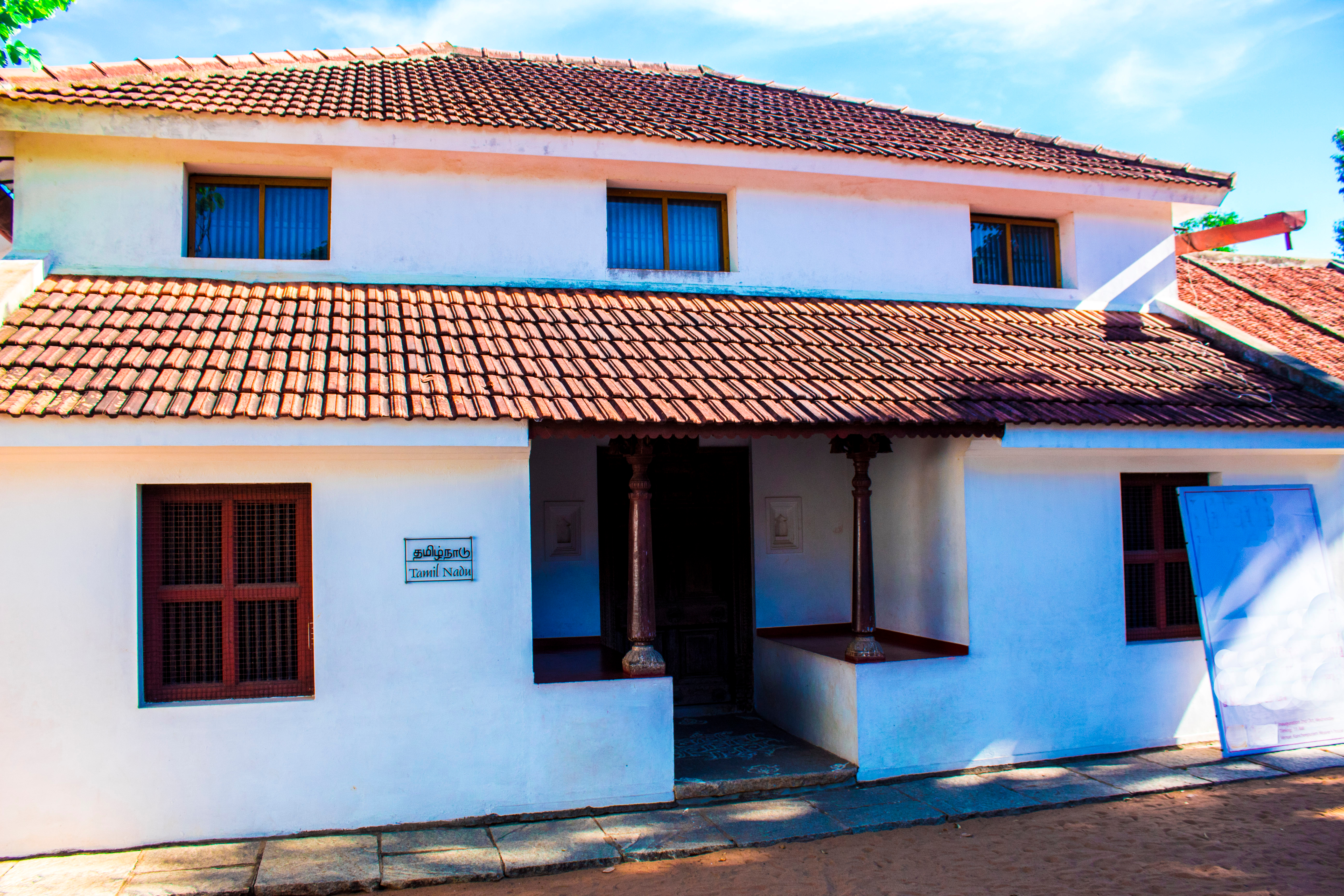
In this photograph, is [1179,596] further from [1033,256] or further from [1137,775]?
[1033,256]

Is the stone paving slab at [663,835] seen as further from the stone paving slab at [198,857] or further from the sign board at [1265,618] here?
the sign board at [1265,618]

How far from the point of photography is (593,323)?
7824 millimetres

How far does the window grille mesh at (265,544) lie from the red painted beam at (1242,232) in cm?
1107

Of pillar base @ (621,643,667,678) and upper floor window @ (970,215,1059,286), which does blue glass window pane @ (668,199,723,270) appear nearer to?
upper floor window @ (970,215,1059,286)

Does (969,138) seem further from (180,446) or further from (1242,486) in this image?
(180,446)

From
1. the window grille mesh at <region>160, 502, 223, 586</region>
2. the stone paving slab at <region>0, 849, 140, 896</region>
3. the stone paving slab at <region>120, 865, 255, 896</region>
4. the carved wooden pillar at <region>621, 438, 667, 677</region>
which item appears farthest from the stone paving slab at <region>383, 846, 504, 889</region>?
the window grille mesh at <region>160, 502, 223, 586</region>

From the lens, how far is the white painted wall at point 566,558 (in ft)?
29.2

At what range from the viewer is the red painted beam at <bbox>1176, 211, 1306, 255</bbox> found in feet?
35.6

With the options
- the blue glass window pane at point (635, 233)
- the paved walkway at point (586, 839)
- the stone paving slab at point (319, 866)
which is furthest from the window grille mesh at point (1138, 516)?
the stone paving slab at point (319, 866)

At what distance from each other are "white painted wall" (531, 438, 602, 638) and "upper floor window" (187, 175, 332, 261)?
114 inches

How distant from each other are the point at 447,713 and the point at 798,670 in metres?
3.40

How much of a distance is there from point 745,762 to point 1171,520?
4679 millimetres

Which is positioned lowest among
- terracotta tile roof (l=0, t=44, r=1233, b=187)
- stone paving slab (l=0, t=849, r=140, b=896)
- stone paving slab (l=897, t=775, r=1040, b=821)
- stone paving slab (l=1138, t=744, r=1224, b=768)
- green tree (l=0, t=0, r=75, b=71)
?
stone paving slab (l=897, t=775, r=1040, b=821)

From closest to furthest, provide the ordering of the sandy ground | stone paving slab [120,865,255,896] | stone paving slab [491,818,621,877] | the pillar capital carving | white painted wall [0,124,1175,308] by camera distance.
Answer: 1. stone paving slab [120,865,255,896]
2. the sandy ground
3. stone paving slab [491,818,621,877]
4. the pillar capital carving
5. white painted wall [0,124,1175,308]
